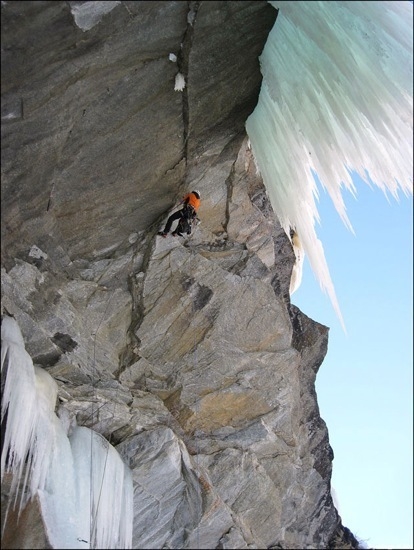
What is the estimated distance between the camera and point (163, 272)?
39.0ft

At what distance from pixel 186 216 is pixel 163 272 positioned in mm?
937

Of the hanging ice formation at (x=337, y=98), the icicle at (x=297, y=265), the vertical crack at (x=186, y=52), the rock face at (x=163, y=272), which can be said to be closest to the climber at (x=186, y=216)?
the rock face at (x=163, y=272)

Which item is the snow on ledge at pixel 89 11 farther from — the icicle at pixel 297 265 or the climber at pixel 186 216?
the icicle at pixel 297 265

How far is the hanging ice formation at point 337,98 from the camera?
31.8ft

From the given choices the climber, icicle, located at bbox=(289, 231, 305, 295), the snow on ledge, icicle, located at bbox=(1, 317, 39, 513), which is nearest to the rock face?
the snow on ledge

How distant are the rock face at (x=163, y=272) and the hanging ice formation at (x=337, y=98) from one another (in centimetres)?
38

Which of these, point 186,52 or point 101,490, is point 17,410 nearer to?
point 101,490

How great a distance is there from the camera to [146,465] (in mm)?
10102

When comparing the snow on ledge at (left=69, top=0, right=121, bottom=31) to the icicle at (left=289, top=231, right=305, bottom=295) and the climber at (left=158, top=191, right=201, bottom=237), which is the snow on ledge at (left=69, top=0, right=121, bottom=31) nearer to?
the climber at (left=158, top=191, right=201, bottom=237)

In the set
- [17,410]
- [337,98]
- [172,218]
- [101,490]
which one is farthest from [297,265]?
[17,410]

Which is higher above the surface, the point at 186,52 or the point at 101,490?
the point at 186,52

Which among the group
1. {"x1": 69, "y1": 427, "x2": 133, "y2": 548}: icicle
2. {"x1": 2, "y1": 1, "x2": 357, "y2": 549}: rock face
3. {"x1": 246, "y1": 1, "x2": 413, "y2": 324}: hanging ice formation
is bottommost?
{"x1": 69, "y1": 427, "x2": 133, "y2": 548}: icicle

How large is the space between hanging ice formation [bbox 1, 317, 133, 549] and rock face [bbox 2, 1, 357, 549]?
0.94ft

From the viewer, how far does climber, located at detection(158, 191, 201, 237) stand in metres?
11.9
